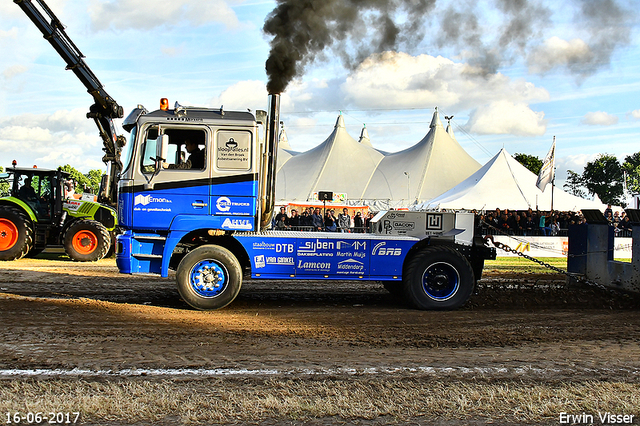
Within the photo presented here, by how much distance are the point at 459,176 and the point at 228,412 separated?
41.3 m

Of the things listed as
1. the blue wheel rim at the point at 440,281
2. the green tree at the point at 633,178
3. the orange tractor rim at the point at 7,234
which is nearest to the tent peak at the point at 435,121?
the orange tractor rim at the point at 7,234

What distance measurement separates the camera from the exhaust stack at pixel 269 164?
26.9 feet

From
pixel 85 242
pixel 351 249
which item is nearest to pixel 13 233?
pixel 85 242

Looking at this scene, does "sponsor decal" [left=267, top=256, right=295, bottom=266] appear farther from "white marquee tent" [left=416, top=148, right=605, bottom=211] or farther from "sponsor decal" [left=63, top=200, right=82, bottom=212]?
"white marquee tent" [left=416, top=148, right=605, bottom=211]

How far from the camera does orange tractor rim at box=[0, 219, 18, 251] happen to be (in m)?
14.2

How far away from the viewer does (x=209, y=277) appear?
25.7 feet

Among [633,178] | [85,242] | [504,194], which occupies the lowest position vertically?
[85,242]

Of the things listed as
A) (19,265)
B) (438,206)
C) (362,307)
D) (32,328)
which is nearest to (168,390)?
(32,328)

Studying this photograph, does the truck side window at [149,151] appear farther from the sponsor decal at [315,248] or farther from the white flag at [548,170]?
the white flag at [548,170]

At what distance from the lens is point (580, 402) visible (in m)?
4.16

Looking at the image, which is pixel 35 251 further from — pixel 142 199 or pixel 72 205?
pixel 142 199

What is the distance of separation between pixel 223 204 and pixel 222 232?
1.48 feet

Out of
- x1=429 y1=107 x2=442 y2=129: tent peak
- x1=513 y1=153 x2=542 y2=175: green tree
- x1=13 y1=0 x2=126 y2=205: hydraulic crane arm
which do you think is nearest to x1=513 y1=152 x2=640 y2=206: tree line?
x1=513 y1=153 x2=542 y2=175: green tree

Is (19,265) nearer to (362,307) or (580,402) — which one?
(362,307)
